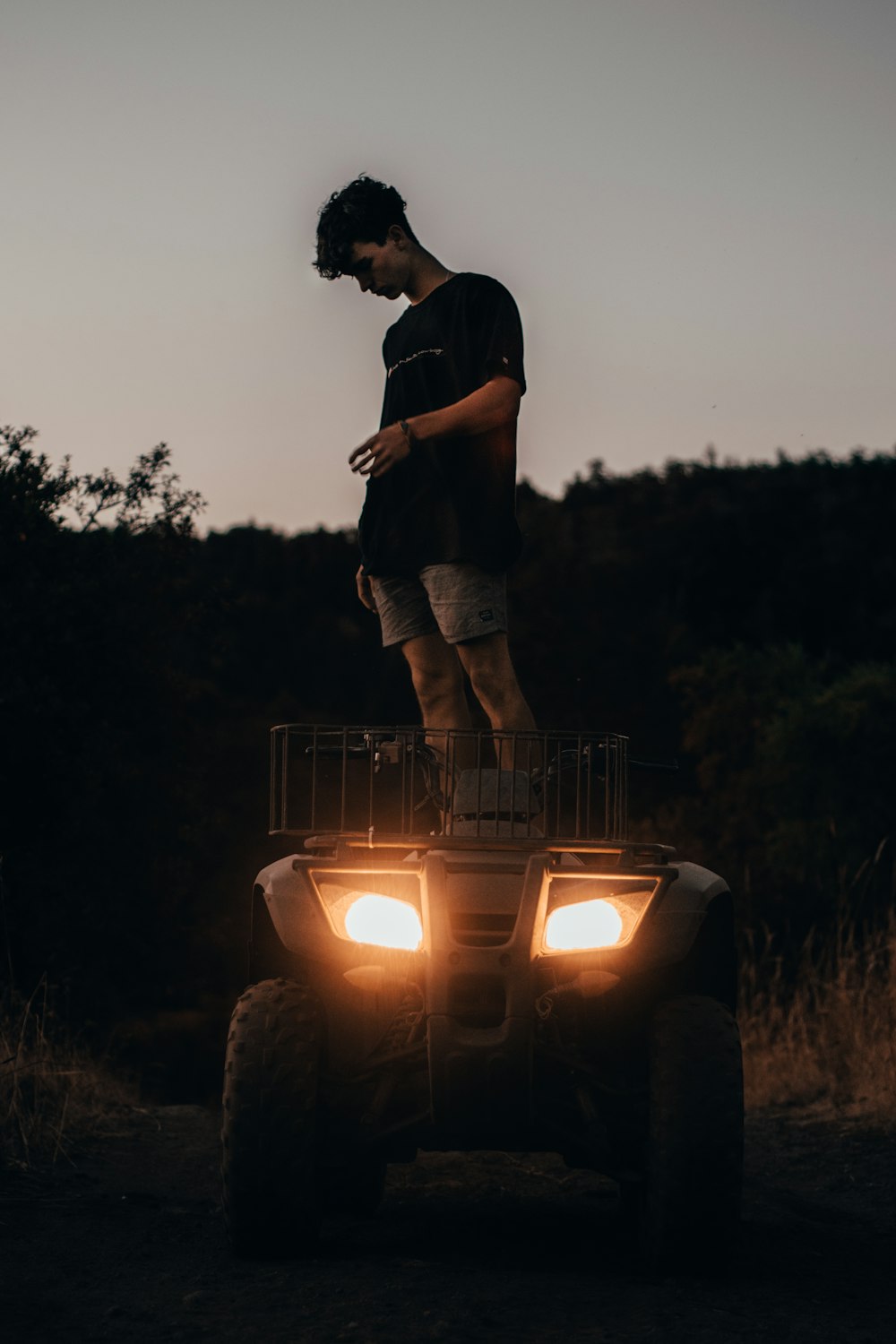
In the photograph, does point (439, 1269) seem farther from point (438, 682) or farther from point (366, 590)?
point (366, 590)

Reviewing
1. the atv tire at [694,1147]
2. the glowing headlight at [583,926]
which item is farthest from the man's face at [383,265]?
the atv tire at [694,1147]

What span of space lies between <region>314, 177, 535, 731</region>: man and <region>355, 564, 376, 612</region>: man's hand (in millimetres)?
56

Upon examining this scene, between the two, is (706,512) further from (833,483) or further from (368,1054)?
(368,1054)

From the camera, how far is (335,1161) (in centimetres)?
434

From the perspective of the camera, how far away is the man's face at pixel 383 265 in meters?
5.41

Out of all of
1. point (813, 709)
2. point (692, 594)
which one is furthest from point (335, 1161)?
point (692, 594)

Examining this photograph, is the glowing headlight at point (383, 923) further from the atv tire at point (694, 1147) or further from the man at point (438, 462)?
the man at point (438, 462)

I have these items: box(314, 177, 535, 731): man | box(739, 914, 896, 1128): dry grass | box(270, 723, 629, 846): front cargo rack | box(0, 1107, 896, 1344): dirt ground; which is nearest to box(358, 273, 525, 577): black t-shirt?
box(314, 177, 535, 731): man

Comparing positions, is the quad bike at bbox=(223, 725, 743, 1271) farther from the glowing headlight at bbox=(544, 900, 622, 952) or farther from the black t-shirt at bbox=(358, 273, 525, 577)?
the black t-shirt at bbox=(358, 273, 525, 577)

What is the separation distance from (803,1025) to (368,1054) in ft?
17.5

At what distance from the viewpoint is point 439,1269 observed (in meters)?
4.28

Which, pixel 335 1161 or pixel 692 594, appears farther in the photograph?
pixel 692 594

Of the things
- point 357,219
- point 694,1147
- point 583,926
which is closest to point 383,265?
point 357,219

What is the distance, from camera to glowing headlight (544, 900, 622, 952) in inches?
163
